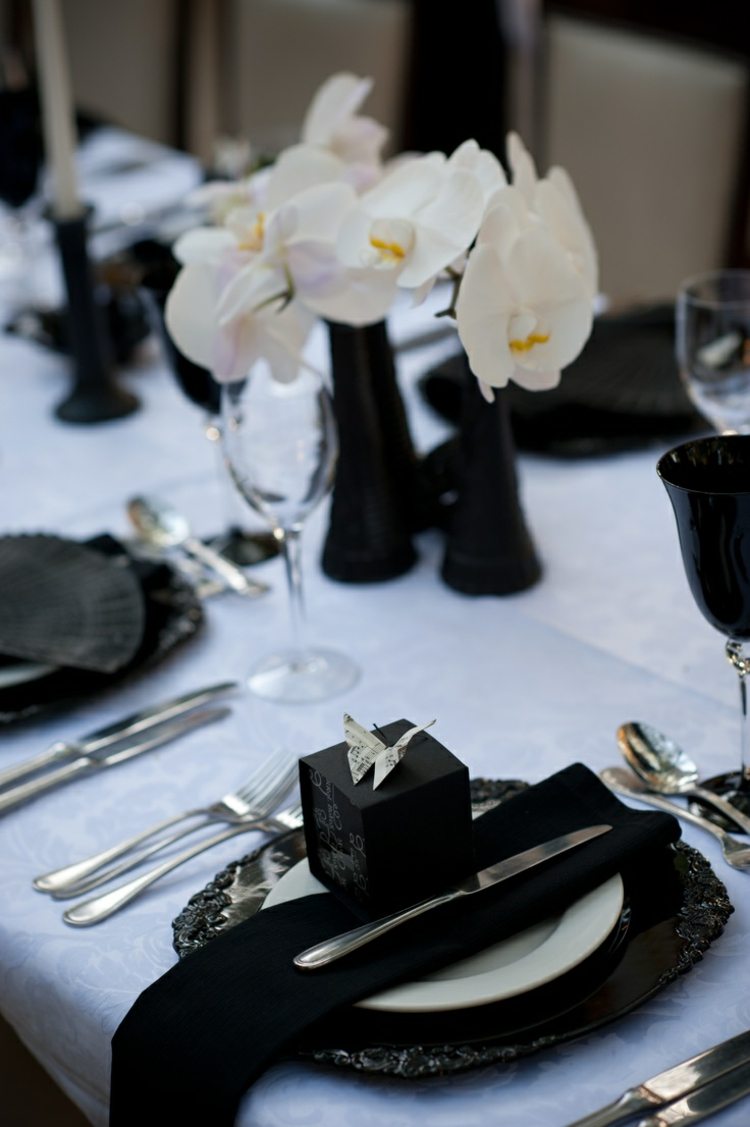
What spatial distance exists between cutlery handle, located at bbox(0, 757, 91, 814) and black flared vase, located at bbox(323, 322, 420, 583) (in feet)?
0.99

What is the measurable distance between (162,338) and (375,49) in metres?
1.42

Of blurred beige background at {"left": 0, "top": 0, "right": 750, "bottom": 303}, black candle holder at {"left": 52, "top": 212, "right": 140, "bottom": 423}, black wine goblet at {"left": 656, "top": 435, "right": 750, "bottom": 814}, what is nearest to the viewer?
black wine goblet at {"left": 656, "top": 435, "right": 750, "bottom": 814}

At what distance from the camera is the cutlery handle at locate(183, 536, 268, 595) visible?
3.53 feet

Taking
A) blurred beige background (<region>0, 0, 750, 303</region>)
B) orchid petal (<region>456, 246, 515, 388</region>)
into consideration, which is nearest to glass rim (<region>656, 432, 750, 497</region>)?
orchid petal (<region>456, 246, 515, 388</region>)

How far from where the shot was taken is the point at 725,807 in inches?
29.5

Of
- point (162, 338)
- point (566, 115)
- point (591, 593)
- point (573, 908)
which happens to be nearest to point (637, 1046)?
point (573, 908)

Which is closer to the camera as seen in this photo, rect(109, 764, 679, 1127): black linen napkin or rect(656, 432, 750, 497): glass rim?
rect(109, 764, 679, 1127): black linen napkin

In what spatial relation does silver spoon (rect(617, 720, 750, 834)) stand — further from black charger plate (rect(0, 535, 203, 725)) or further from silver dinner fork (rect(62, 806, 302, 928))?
black charger plate (rect(0, 535, 203, 725))

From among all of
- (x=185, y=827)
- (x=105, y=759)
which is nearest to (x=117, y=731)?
(x=105, y=759)

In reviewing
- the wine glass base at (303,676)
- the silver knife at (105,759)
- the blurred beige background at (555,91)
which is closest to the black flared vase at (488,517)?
the wine glass base at (303,676)

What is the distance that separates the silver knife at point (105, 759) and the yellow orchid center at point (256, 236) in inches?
12.7

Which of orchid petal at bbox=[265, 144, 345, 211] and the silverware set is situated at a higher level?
orchid petal at bbox=[265, 144, 345, 211]

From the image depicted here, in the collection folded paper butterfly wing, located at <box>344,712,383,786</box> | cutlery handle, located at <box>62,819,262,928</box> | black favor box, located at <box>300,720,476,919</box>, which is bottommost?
cutlery handle, located at <box>62,819,262,928</box>

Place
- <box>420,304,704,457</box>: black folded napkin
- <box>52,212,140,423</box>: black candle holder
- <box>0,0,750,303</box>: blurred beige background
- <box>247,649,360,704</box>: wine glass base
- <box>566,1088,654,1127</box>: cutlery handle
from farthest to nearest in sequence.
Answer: <box>0,0,750,303</box>: blurred beige background < <box>52,212,140,423</box>: black candle holder < <box>420,304,704,457</box>: black folded napkin < <box>247,649,360,704</box>: wine glass base < <box>566,1088,654,1127</box>: cutlery handle
